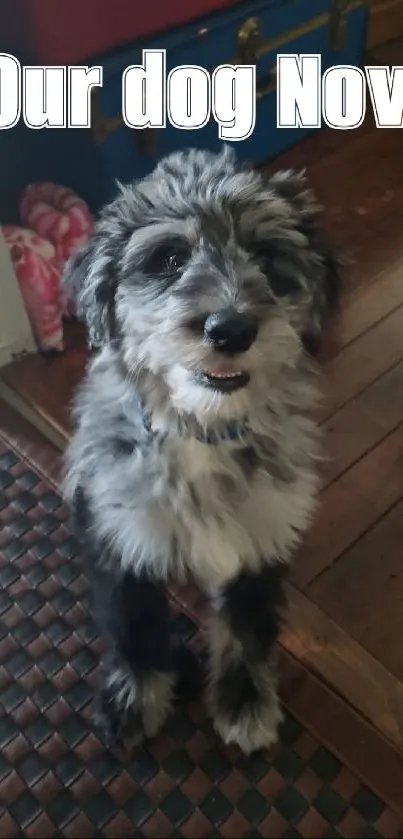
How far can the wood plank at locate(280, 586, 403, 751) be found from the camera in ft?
3.95

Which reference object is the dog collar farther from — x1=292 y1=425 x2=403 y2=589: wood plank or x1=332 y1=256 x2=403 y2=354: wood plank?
x1=332 y1=256 x2=403 y2=354: wood plank

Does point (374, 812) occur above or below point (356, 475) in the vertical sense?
below

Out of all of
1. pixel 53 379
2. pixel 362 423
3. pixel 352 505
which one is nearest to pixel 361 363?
pixel 362 423

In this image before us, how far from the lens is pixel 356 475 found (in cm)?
149

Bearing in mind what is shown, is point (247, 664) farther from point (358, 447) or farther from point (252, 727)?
point (358, 447)

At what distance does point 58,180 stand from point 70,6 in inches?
13.9

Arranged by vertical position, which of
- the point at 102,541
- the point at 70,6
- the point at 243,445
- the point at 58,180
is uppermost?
the point at 70,6

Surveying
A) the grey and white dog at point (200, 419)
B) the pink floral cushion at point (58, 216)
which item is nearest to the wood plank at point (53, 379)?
the pink floral cushion at point (58, 216)

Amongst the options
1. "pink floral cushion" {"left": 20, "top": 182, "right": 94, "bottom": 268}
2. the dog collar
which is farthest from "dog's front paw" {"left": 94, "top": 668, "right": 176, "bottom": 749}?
"pink floral cushion" {"left": 20, "top": 182, "right": 94, "bottom": 268}

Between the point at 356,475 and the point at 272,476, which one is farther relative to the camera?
the point at 356,475

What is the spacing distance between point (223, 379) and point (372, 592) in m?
0.60

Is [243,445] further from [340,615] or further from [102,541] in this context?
[340,615]

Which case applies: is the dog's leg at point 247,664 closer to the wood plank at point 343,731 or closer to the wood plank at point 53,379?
the wood plank at point 343,731

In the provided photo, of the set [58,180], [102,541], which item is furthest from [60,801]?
[58,180]
